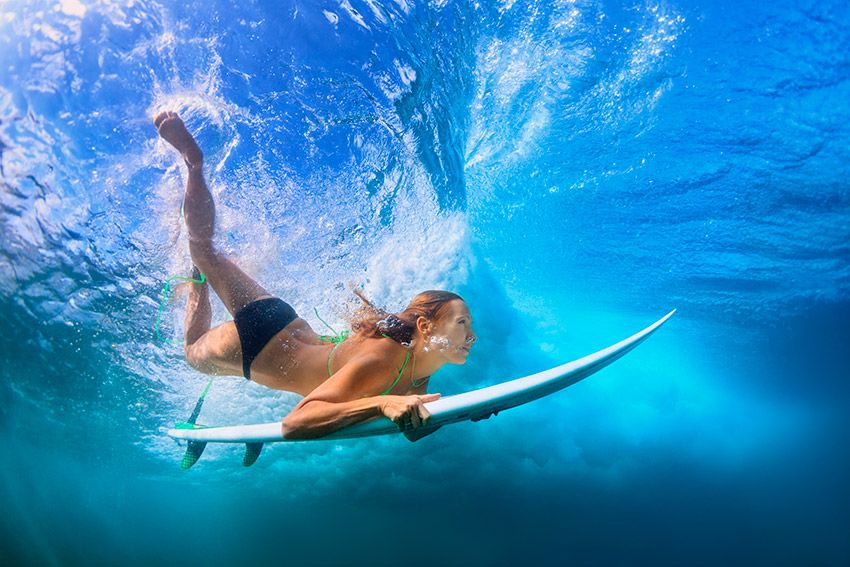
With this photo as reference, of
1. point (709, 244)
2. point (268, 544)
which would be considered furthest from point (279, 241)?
point (268, 544)

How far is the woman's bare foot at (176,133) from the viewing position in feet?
12.8

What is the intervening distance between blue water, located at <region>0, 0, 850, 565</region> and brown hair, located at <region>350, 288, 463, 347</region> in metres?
1.69

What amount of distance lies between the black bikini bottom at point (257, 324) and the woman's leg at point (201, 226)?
0.14 meters

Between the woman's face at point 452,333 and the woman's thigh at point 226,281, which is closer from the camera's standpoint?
the woman's face at point 452,333

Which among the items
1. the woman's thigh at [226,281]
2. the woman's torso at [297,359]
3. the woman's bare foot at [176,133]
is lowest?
the woman's torso at [297,359]

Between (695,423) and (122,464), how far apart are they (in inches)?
1905

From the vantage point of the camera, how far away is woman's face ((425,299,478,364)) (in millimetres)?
3227

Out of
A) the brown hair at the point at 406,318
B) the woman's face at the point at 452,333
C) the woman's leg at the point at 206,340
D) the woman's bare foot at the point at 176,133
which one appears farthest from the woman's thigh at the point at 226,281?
the woman's face at the point at 452,333

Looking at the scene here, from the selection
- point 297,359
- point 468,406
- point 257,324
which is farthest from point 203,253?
point 468,406

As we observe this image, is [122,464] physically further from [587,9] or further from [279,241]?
[587,9]

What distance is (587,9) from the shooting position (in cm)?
586

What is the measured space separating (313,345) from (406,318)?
151 cm

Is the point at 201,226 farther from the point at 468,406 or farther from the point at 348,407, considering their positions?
the point at 468,406

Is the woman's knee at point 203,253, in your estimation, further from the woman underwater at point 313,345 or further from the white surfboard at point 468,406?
the white surfboard at point 468,406
